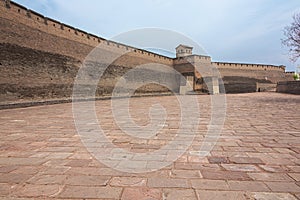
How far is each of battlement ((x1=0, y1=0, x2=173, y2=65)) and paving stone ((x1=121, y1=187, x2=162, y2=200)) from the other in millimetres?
10364

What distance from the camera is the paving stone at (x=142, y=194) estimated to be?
58.4 inches

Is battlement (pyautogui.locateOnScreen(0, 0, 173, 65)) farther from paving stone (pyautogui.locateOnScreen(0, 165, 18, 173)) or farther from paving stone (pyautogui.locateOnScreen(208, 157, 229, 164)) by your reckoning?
paving stone (pyautogui.locateOnScreen(208, 157, 229, 164))

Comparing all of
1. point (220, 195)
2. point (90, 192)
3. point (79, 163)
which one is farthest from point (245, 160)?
point (79, 163)

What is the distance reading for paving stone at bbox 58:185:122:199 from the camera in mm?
1501

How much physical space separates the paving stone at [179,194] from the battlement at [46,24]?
10.6 meters

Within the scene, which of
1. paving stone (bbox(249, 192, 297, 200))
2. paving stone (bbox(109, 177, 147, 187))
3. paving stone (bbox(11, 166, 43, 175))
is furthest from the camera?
paving stone (bbox(11, 166, 43, 175))

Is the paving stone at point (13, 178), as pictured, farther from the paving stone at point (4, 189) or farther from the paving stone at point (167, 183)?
the paving stone at point (167, 183)

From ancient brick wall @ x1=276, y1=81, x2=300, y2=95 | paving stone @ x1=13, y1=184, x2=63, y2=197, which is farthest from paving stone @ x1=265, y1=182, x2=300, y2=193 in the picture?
ancient brick wall @ x1=276, y1=81, x2=300, y2=95

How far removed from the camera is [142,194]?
5.00 feet

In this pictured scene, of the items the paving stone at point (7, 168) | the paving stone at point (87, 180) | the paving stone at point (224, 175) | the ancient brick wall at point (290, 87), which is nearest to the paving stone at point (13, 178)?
the paving stone at point (7, 168)

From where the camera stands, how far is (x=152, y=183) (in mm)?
1713

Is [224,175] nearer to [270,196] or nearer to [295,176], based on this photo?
[270,196]

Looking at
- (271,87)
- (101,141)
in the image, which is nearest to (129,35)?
(101,141)

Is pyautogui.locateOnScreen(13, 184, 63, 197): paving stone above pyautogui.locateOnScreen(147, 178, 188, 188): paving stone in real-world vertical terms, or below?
above
